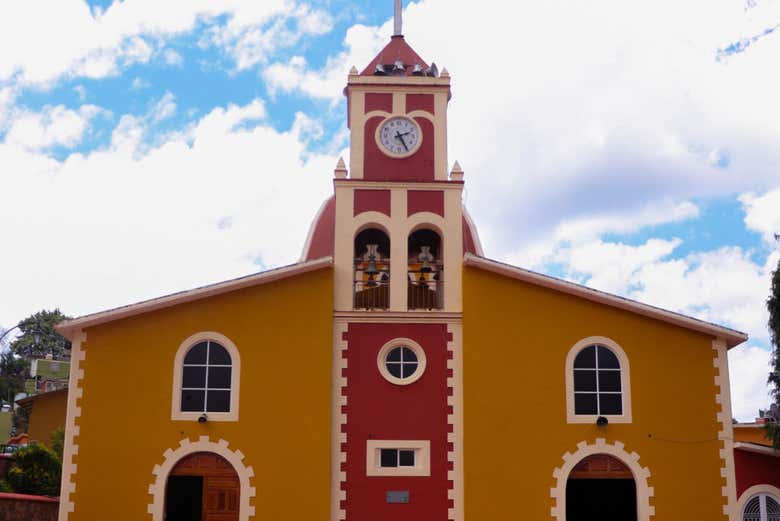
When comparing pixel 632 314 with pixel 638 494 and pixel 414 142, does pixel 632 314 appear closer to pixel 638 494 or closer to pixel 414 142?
pixel 638 494

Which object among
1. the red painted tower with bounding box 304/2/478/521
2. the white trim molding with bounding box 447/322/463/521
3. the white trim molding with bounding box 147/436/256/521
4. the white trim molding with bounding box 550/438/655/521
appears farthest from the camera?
the red painted tower with bounding box 304/2/478/521

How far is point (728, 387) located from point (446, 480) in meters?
6.11

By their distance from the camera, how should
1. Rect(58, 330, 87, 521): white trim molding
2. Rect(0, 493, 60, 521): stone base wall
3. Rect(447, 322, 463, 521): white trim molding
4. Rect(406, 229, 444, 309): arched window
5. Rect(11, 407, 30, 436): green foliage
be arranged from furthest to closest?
Rect(11, 407, 30, 436): green foliage, Rect(0, 493, 60, 521): stone base wall, Rect(406, 229, 444, 309): arched window, Rect(447, 322, 463, 521): white trim molding, Rect(58, 330, 87, 521): white trim molding

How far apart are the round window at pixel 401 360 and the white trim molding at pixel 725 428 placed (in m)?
6.07

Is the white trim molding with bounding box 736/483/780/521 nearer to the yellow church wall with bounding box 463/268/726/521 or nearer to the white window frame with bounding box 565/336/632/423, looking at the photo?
the yellow church wall with bounding box 463/268/726/521

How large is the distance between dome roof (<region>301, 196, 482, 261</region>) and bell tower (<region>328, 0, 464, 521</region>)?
4.24 m

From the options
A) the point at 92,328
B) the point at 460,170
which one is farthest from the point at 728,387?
the point at 92,328

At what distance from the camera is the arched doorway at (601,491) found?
1831cm

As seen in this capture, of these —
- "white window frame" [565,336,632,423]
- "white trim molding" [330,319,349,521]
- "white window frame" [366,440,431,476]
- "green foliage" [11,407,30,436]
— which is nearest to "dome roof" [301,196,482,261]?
"white trim molding" [330,319,349,521]

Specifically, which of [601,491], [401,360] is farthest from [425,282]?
[601,491]

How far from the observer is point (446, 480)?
18.2 meters

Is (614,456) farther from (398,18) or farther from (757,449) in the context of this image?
(398,18)

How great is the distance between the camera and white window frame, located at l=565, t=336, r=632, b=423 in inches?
725

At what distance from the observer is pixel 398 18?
73.5ft
